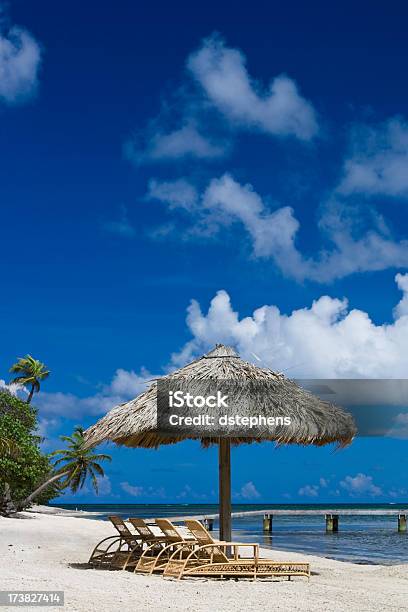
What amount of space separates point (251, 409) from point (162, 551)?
247 centimetres

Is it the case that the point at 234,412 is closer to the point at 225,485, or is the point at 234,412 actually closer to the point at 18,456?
the point at 225,485

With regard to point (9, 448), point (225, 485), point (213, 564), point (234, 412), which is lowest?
point (213, 564)

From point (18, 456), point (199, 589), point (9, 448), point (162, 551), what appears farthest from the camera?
point (18, 456)

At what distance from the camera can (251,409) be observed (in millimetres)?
12242

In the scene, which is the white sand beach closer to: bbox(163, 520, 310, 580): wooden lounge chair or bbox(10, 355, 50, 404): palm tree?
bbox(163, 520, 310, 580): wooden lounge chair

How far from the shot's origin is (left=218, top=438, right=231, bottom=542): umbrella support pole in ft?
42.3

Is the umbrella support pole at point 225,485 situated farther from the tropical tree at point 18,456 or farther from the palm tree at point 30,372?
the palm tree at point 30,372

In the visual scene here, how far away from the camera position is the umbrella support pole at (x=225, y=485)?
42.3 ft

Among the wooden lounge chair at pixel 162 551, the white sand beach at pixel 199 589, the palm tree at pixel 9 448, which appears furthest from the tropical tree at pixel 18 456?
the wooden lounge chair at pixel 162 551

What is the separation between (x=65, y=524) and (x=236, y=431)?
12.0 metres

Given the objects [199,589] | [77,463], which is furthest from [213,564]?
[77,463]

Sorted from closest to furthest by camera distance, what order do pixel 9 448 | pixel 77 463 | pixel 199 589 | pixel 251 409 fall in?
pixel 199 589 < pixel 251 409 < pixel 9 448 < pixel 77 463

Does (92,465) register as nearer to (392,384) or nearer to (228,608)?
(392,384)

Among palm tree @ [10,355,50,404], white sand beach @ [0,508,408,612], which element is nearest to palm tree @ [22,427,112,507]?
palm tree @ [10,355,50,404]
